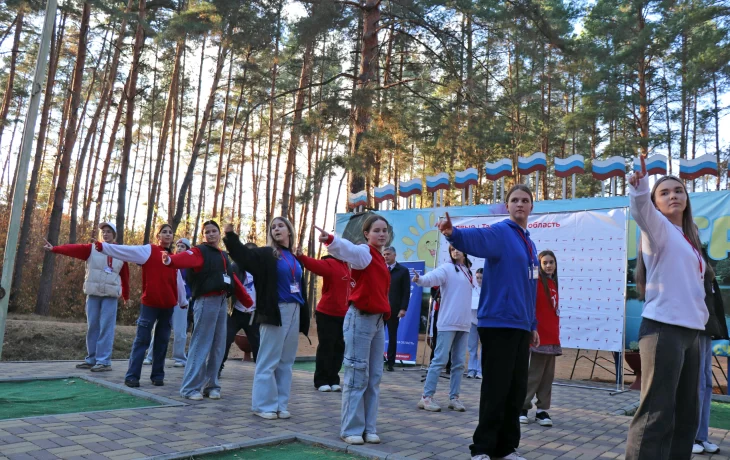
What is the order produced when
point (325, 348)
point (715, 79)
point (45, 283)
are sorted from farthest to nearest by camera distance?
point (45, 283) < point (715, 79) < point (325, 348)

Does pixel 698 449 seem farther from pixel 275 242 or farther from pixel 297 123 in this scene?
pixel 297 123

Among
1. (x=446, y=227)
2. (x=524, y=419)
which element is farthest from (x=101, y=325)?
(x=446, y=227)

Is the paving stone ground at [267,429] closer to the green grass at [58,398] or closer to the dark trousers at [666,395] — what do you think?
the green grass at [58,398]

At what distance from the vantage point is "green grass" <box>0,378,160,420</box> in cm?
525

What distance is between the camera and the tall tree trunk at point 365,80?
45.6 ft

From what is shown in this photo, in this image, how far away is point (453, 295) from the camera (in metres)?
6.69

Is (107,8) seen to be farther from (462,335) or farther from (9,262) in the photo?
(462,335)

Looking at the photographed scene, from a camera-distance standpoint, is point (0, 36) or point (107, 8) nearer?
point (107, 8)

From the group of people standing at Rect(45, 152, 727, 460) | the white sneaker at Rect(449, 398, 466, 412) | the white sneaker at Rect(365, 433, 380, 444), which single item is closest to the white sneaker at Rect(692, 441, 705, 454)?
the group of people standing at Rect(45, 152, 727, 460)

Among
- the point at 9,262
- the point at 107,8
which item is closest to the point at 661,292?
the point at 9,262

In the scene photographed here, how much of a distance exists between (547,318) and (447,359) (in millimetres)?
1174

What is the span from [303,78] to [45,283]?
11.1 metres

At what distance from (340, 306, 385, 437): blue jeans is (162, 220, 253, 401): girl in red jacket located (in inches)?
86.2

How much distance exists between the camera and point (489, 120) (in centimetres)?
1463
